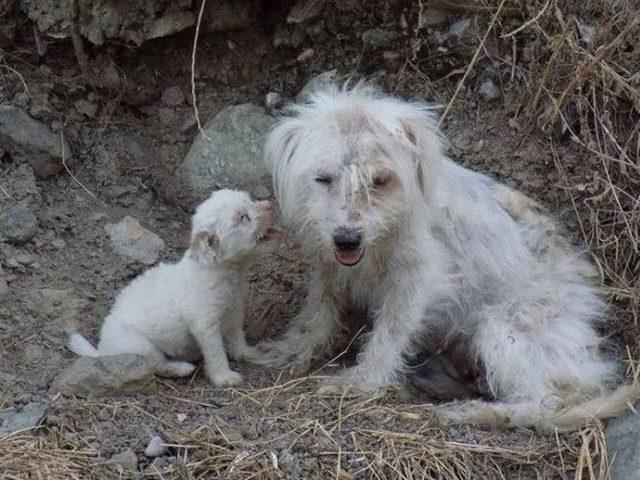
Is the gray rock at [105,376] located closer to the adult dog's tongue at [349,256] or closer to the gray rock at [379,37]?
the adult dog's tongue at [349,256]

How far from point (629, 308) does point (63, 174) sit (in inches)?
131

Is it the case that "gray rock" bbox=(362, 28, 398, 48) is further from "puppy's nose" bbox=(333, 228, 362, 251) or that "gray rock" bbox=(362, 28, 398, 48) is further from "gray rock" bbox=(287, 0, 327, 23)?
"puppy's nose" bbox=(333, 228, 362, 251)

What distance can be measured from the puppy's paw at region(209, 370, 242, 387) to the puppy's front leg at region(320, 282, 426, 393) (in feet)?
1.48

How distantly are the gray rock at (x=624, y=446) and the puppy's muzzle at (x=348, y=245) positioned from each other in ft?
4.60

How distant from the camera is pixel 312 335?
228 inches

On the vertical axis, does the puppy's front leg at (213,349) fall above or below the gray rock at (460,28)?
below

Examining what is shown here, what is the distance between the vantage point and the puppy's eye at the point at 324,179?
4.99 m

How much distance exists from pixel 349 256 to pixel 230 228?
0.66 m

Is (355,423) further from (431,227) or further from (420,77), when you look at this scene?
(420,77)

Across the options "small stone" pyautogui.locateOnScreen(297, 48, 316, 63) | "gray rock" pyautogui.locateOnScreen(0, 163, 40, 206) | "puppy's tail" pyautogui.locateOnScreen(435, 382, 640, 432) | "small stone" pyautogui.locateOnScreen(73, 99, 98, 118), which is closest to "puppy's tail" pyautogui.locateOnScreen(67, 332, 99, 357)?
"gray rock" pyautogui.locateOnScreen(0, 163, 40, 206)

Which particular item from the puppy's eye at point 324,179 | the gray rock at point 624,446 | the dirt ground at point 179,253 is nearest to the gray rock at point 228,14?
the dirt ground at point 179,253

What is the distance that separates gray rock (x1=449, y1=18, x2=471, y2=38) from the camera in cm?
646

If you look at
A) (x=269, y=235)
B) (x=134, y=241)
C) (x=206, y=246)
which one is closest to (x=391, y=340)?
(x=269, y=235)

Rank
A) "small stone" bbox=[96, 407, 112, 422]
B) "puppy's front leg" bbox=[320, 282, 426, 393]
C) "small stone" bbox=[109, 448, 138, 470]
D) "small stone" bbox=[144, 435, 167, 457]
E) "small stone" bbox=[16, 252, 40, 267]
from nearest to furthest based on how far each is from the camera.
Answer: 1. "small stone" bbox=[109, 448, 138, 470]
2. "small stone" bbox=[144, 435, 167, 457]
3. "small stone" bbox=[96, 407, 112, 422]
4. "puppy's front leg" bbox=[320, 282, 426, 393]
5. "small stone" bbox=[16, 252, 40, 267]
